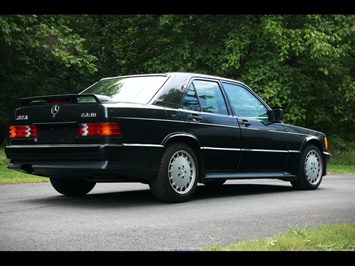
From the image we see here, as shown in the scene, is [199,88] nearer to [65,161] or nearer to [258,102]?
[258,102]

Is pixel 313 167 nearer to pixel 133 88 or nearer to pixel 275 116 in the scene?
pixel 275 116

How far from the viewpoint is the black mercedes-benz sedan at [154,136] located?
6.84 metres

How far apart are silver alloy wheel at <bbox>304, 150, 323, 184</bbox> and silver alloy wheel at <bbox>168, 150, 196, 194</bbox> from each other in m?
2.82

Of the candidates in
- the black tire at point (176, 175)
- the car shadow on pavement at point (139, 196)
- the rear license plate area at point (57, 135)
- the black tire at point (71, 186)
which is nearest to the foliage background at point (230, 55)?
the car shadow on pavement at point (139, 196)

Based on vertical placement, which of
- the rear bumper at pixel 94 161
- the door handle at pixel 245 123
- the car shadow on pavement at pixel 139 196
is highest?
the door handle at pixel 245 123

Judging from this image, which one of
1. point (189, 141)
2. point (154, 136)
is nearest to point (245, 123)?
point (189, 141)

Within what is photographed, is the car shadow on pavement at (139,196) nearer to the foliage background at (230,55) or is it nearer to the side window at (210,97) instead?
the side window at (210,97)

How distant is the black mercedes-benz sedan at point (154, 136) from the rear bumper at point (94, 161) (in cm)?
1

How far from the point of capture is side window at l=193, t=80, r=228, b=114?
8.25m

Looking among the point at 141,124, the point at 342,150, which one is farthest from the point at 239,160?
the point at 342,150

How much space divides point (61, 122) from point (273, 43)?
18.8m

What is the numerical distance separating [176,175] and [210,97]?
1538 mm

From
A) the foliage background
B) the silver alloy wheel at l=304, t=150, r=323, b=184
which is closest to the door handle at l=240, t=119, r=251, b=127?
the silver alloy wheel at l=304, t=150, r=323, b=184

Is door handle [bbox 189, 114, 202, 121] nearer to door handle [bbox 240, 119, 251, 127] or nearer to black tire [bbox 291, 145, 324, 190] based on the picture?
door handle [bbox 240, 119, 251, 127]
